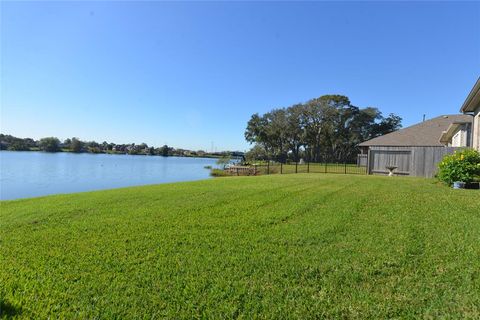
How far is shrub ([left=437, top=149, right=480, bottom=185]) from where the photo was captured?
922cm

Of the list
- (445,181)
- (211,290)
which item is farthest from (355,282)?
(445,181)

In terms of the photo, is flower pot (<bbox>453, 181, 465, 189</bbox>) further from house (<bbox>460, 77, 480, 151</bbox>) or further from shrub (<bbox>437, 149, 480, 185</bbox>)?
house (<bbox>460, 77, 480, 151</bbox>)

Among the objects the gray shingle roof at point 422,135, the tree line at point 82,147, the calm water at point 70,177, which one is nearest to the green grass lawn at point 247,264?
the calm water at point 70,177

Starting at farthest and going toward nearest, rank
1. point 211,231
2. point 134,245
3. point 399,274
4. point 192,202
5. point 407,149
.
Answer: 1. point 407,149
2. point 192,202
3. point 211,231
4. point 134,245
5. point 399,274

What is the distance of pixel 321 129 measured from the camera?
49.1 meters

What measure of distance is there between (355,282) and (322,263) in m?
0.47

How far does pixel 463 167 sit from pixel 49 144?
9828cm

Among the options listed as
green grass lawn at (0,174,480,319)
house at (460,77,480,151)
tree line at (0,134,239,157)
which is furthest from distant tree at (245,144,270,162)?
green grass lawn at (0,174,480,319)

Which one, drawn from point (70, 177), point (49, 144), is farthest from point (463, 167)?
point (49, 144)

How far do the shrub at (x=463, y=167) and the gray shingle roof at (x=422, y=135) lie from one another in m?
11.9

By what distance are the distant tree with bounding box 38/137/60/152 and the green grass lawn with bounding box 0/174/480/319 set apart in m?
94.2

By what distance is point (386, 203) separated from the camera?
6.64 metres

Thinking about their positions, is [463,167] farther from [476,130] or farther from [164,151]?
[164,151]

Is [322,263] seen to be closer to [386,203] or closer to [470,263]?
[470,263]
